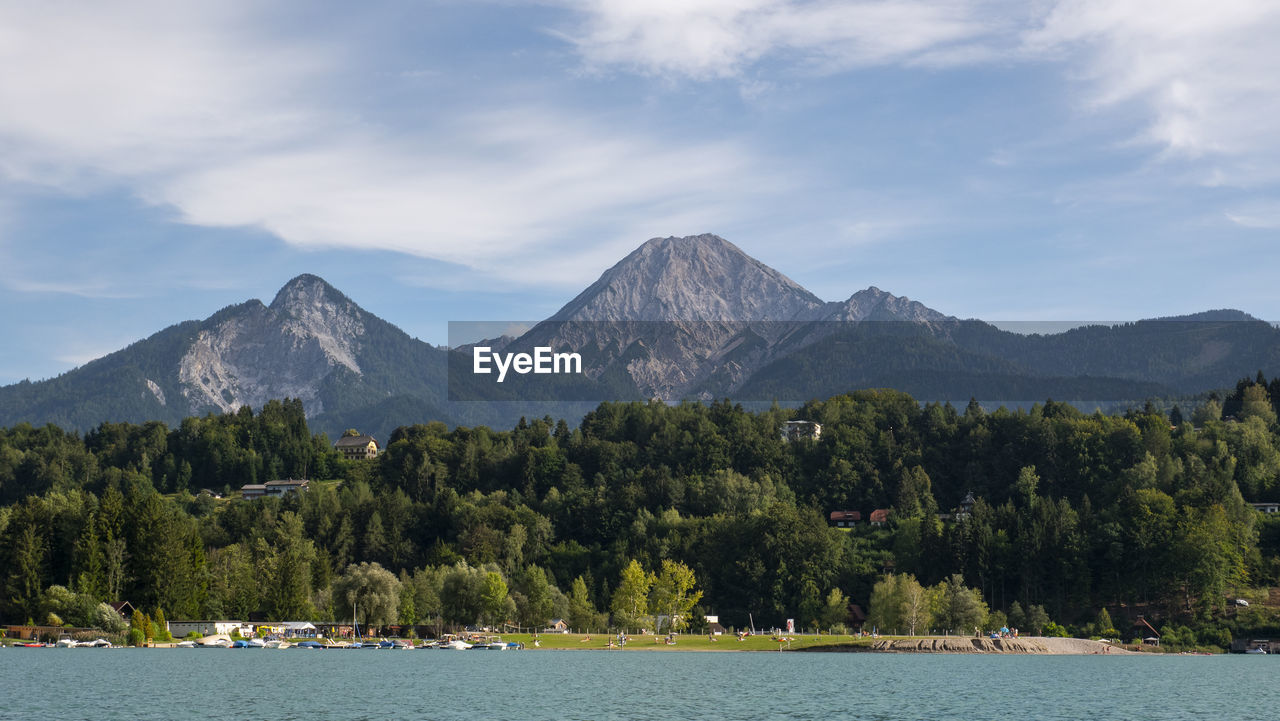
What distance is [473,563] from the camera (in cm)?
17438

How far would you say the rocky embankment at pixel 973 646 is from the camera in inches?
5522

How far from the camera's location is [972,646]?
14175 cm

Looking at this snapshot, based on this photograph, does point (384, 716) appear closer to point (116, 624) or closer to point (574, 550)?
point (116, 624)

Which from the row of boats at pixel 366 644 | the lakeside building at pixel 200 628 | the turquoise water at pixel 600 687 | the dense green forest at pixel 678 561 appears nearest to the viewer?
the turquoise water at pixel 600 687

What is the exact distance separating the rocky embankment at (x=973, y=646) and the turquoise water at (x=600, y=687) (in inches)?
740

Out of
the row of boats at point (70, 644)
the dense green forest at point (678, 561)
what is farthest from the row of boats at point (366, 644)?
the row of boats at point (70, 644)

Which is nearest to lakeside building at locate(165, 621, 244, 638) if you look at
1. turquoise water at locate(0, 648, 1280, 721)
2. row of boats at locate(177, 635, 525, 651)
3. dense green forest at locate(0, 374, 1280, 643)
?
dense green forest at locate(0, 374, 1280, 643)

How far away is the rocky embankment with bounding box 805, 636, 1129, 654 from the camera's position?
460 feet

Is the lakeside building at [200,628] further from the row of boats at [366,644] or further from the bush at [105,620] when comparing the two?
the bush at [105,620]

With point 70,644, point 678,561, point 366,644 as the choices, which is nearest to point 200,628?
point 70,644

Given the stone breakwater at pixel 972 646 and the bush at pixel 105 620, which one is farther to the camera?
the stone breakwater at pixel 972 646

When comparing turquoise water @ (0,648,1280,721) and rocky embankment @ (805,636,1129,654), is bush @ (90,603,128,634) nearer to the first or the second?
turquoise water @ (0,648,1280,721)

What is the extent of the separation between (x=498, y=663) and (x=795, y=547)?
67.5m

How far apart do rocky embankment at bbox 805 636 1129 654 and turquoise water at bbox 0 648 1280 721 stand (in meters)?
18.8
